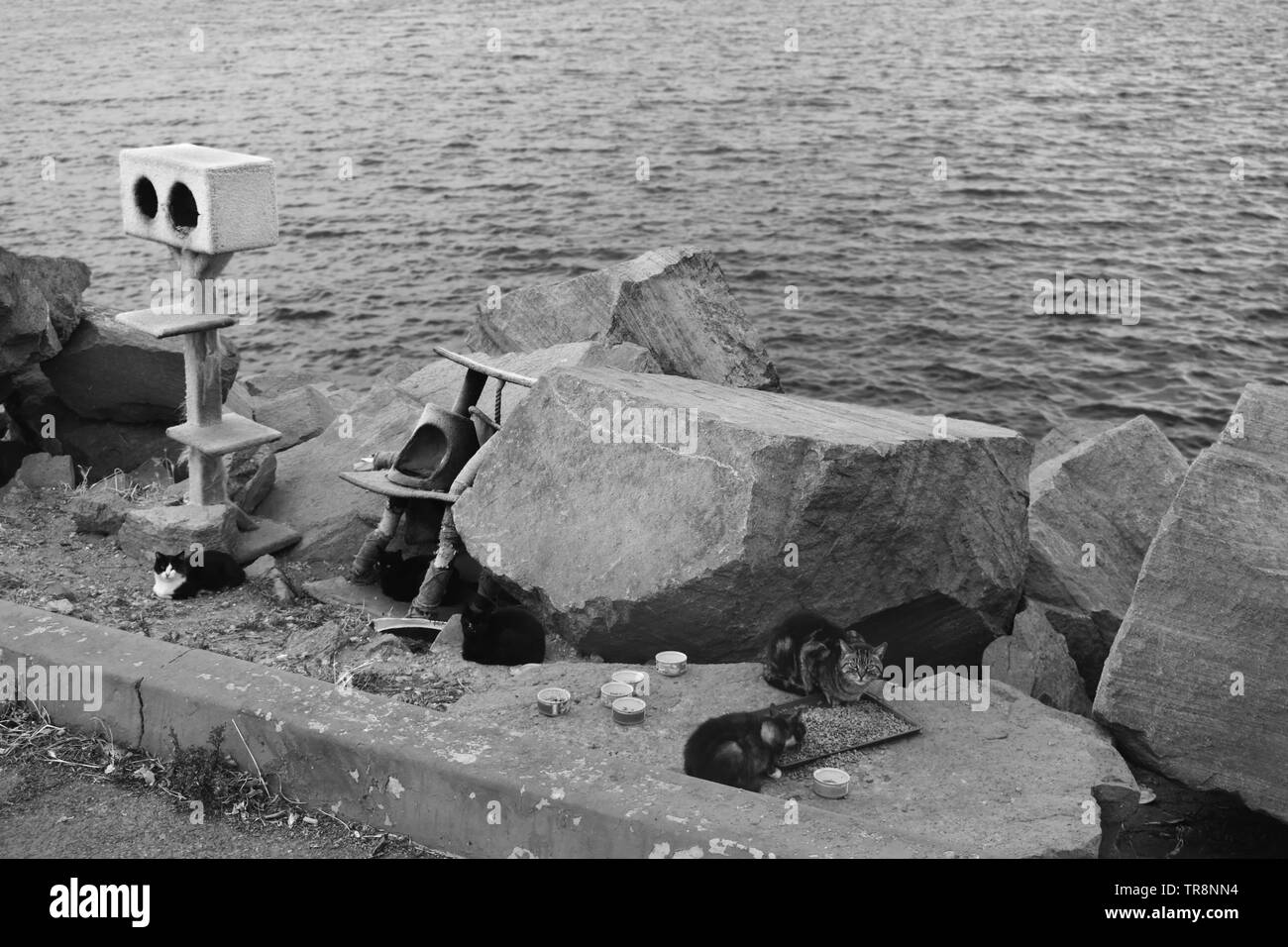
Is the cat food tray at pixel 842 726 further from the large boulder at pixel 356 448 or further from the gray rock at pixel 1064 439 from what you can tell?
the gray rock at pixel 1064 439

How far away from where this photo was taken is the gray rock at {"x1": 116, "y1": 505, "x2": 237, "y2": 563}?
24.9 ft

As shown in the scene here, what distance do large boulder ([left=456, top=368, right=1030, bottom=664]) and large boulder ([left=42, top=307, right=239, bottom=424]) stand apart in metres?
3.84

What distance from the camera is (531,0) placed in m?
43.0

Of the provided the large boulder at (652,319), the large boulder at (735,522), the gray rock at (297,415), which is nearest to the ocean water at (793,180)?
the large boulder at (652,319)

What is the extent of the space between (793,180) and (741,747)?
1795 centimetres

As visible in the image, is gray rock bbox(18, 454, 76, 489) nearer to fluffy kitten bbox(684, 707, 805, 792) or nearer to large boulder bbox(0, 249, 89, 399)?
large boulder bbox(0, 249, 89, 399)

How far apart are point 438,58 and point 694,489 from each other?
29869mm

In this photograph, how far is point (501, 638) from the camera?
6219 millimetres

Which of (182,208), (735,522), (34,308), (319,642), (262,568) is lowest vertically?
(262,568)

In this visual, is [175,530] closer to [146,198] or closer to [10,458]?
[146,198]

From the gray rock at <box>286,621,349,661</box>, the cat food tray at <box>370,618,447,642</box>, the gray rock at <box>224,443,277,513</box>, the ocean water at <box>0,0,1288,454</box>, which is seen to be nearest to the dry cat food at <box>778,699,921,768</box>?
the cat food tray at <box>370,618,447,642</box>

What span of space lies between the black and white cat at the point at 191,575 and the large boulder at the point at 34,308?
2.15m

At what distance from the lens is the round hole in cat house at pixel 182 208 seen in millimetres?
7473

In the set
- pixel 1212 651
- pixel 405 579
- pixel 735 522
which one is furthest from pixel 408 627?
pixel 1212 651
